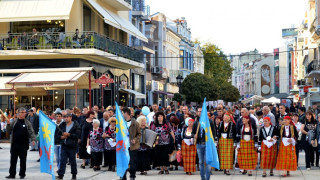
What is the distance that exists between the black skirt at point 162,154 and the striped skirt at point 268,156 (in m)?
2.58

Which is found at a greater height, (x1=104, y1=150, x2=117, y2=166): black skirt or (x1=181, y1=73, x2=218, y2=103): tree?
(x1=181, y1=73, x2=218, y2=103): tree

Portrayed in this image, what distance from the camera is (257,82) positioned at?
492 ft

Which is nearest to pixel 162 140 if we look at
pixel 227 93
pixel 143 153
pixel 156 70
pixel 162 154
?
pixel 162 154

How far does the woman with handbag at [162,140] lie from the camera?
15.9 metres

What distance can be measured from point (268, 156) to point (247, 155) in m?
0.56

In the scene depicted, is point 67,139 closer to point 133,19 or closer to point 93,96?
point 93,96

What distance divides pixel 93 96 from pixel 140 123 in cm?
1949

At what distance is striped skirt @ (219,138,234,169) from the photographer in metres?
15.7

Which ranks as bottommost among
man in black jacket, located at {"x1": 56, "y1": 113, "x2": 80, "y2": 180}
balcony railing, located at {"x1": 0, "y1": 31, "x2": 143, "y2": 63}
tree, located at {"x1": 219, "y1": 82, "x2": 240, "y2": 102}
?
man in black jacket, located at {"x1": 56, "y1": 113, "x2": 80, "y2": 180}

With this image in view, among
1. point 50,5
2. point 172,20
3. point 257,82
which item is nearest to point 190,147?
point 50,5

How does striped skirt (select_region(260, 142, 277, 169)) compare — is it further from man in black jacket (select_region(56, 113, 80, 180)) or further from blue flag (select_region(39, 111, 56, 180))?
blue flag (select_region(39, 111, 56, 180))

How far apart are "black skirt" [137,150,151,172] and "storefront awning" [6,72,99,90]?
10.9 meters

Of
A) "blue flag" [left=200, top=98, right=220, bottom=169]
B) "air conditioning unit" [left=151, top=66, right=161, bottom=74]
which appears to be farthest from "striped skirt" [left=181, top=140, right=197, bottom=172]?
"air conditioning unit" [left=151, top=66, right=161, bottom=74]

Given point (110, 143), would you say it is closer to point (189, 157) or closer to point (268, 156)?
point (189, 157)
